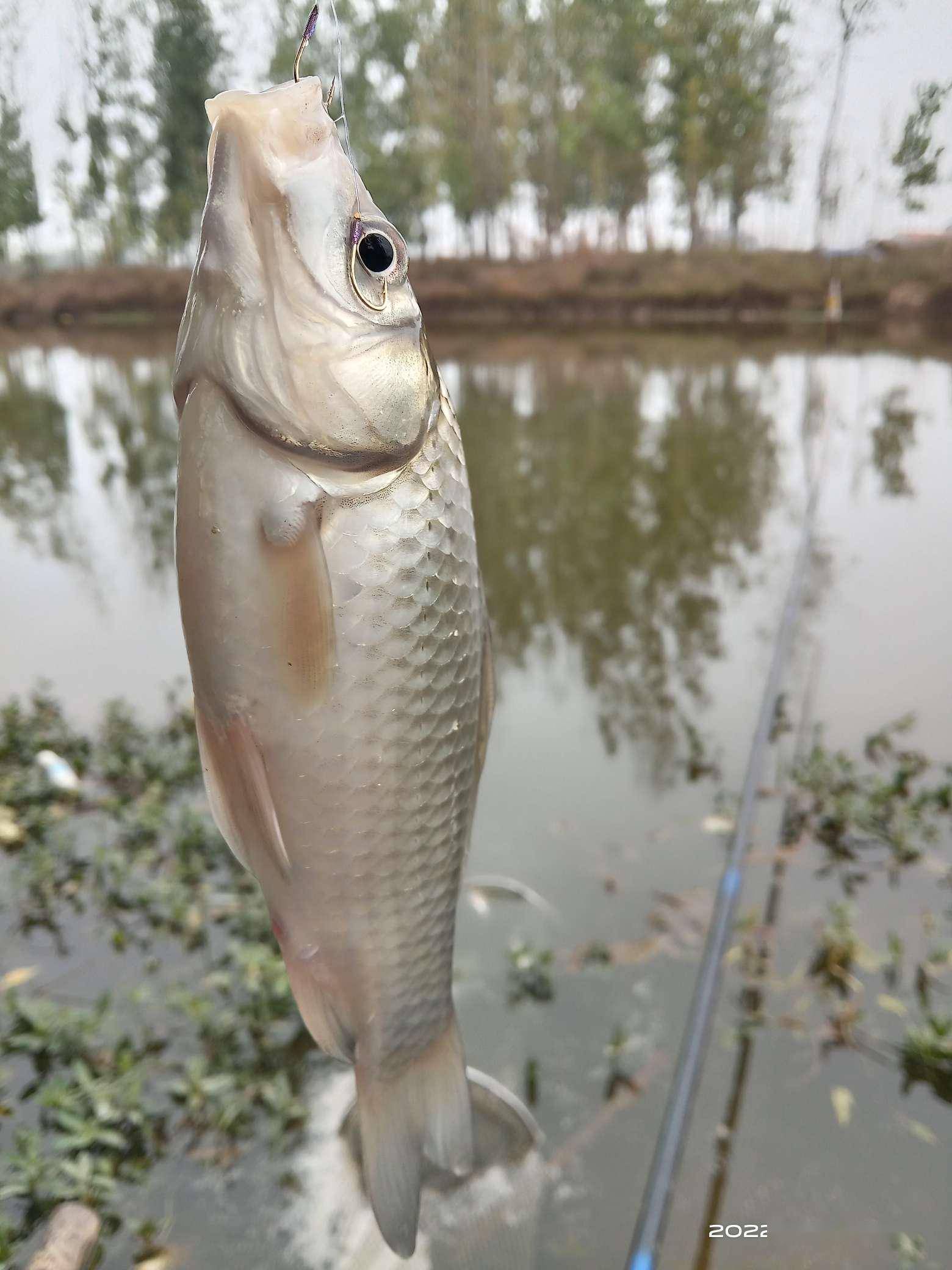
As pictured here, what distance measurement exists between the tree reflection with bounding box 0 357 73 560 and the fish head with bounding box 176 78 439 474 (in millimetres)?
4328

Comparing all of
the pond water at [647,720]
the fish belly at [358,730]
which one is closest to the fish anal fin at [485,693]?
the fish belly at [358,730]

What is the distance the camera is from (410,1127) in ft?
2.14

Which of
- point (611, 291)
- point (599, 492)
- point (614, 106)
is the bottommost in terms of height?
point (599, 492)

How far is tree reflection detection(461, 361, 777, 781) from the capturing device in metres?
3.15

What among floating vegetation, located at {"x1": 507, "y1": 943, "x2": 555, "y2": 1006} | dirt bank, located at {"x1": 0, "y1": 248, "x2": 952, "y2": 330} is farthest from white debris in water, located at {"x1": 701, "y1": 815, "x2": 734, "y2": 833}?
dirt bank, located at {"x1": 0, "y1": 248, "x2": 952, "y2": 330}

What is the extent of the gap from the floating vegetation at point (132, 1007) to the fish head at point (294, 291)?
1.28 metres

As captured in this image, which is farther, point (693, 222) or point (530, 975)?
point (693, 222)

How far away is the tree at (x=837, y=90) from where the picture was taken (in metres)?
1.64

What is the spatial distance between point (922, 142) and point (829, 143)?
2.47 m

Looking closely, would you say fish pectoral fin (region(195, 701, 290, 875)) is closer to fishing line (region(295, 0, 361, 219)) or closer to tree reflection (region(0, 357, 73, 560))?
fishing line (region(295, 0, 361, 219))

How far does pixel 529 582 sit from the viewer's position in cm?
389

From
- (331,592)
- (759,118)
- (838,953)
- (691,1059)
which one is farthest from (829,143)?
(331,592)

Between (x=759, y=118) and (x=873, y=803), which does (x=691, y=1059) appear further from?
(x=759, y=118)

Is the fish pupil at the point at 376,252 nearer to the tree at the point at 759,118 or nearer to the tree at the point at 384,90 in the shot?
the tree at the point at 384,90
